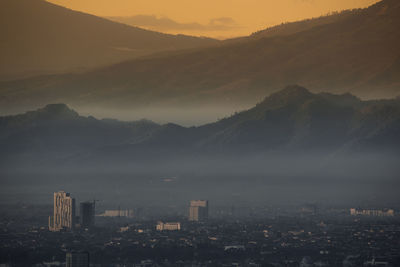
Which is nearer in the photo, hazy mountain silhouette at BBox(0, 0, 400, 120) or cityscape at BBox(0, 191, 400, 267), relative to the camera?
cityscape at BBox(0, 191, 400, 267)

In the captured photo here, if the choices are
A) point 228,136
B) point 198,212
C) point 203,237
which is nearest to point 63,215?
point 198,212

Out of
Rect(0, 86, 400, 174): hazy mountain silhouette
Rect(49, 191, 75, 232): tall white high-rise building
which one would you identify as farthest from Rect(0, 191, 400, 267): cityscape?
Rect(0, 86, 400, 174): hazy mountain silhouette

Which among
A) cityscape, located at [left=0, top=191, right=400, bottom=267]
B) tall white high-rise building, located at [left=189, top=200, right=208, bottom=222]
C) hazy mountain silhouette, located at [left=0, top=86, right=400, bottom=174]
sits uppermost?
hazy mountain silhouette, located at [left=0, top=86, right=400, bottom=174]

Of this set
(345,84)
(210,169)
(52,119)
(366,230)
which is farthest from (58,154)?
(366,230)

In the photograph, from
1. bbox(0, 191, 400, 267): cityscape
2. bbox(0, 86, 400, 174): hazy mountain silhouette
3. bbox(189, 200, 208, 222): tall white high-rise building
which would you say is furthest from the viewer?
bbox(0, 86, 400, 174): hazy mountain silhouette

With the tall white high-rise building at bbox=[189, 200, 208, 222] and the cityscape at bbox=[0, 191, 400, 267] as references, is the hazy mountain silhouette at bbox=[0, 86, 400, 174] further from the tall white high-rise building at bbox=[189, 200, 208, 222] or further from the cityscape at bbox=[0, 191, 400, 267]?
the tall white high-rise building at bbox=[189, 200, 208, 222]

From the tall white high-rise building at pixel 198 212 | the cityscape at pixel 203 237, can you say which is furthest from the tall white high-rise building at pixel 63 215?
the tall white high-rise building at pixel 198 212
